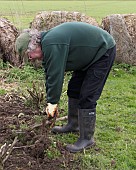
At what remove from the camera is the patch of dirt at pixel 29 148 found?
407 cm

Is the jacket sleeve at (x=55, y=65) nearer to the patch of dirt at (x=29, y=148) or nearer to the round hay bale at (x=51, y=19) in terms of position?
the patch of dirt at (x=29, y=148)

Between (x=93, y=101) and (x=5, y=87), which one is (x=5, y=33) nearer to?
(x=5, y=87)

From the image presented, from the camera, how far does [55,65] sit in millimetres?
3852

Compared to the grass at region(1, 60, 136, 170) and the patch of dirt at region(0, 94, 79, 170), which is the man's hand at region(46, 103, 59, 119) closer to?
the patch of dirt at region(0, 94, 79, 170)

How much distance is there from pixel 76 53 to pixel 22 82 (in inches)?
134

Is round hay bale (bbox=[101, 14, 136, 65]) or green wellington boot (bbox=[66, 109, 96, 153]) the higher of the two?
green wellington boot (bbox=[66, 109, 96, 153])

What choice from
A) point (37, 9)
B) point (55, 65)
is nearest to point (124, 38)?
point (55, 65)

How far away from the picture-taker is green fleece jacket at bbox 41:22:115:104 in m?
3.82

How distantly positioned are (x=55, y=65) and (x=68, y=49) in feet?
0.76

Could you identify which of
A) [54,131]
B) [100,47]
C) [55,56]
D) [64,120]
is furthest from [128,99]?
[55,56]

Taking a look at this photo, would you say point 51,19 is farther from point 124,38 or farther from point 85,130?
point 85,130

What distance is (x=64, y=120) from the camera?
5.41m

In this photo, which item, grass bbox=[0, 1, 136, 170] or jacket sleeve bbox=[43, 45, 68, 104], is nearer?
jacket sleeve bbox=[43, 45, 68, 104]

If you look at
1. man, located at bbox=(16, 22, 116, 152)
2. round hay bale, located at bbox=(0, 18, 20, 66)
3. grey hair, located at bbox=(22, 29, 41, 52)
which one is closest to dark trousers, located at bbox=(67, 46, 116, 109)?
man, located at bbox=(16, 22, 116, 152)
